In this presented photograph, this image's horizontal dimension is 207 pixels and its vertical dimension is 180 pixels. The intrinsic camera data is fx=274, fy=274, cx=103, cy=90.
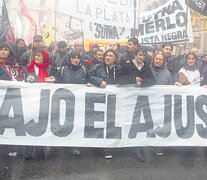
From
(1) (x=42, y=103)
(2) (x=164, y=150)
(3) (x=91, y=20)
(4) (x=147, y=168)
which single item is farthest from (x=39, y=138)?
(3) (x=91, y=20)

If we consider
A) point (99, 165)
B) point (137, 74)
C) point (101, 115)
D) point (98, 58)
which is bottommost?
point (99, 165)

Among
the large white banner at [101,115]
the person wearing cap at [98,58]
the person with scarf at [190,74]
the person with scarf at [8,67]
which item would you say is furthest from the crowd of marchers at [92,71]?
the person wearing cap at [98,58]

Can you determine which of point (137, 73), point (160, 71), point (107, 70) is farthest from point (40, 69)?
point (160, 71)

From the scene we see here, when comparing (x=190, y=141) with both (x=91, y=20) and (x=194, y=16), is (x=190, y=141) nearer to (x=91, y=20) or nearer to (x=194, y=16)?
(x=91, y=20)

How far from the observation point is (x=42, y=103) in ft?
13.0

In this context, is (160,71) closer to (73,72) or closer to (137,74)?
(137,74)

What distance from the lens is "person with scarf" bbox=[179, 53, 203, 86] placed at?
4.86 metres

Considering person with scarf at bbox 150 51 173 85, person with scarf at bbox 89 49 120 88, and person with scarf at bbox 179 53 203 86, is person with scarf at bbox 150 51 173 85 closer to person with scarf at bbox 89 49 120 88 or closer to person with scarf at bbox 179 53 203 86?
person with scarf at bbox 179 53 203 86

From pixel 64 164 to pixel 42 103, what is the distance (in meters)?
0.92

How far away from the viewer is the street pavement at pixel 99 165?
135 inches

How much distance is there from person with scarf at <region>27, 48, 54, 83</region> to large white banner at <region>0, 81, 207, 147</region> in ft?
0.59

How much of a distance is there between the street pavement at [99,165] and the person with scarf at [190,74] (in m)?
1.21

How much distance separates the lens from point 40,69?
4.20m

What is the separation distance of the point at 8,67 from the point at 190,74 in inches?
122
